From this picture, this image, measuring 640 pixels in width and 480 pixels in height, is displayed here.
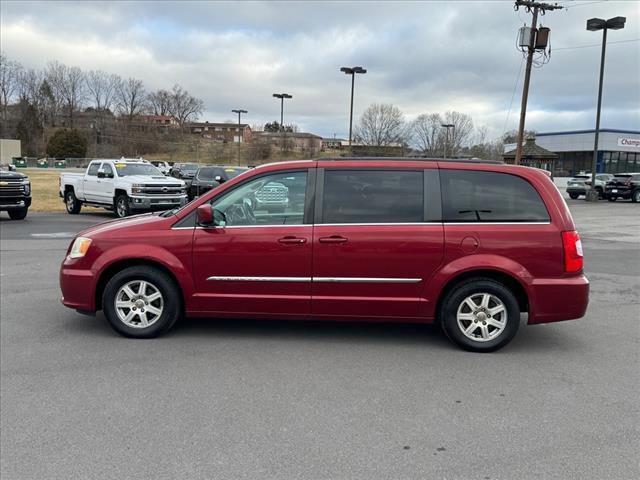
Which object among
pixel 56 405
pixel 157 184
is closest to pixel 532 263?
pixel 56 405

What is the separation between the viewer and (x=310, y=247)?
5082 mm

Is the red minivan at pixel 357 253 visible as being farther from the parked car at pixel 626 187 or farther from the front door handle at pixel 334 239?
the parked car at pixel 626 187

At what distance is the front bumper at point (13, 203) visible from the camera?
16656 millimetres

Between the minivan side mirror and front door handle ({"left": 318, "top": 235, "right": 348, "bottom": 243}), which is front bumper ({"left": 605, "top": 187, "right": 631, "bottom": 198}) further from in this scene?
the minivan side mirror

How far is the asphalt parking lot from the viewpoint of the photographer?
3.16 meters

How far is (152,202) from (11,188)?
4.24 meters

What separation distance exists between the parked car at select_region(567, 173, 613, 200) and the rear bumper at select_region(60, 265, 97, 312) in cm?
3601

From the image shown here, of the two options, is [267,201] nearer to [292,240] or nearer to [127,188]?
[292,240]

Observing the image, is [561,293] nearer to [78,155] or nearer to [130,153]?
[78,155]

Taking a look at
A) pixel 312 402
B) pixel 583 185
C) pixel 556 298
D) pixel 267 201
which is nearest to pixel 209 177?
pixel 267 201

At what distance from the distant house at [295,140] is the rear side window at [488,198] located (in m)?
78.5

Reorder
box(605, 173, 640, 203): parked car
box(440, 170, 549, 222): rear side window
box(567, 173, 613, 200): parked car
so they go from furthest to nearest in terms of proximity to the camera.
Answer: box(567, 173, 613, 200): parked car < box(605, 173, 640, 203): parked car < box(440, 170, 549, 222): rear side window

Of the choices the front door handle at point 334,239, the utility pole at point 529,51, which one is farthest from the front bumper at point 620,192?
the front door handle at point 334,239

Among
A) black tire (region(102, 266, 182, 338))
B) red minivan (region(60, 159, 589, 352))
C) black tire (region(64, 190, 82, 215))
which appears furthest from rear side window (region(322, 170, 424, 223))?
black tire (region(64, 190, 82, 215))
